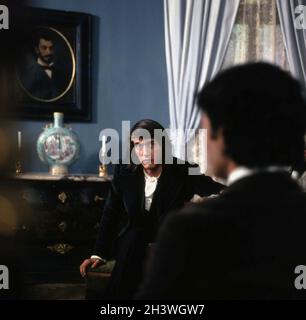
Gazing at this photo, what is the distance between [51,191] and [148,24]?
1611mm

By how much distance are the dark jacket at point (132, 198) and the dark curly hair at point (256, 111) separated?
6.01 ft

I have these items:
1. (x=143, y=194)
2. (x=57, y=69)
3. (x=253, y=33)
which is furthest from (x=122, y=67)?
(x=143, y=194)

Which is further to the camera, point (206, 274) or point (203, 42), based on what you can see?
point (203, 42)

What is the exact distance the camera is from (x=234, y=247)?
81cm

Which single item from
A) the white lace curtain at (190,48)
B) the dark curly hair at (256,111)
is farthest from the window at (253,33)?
the dark curly hair at (256,111)

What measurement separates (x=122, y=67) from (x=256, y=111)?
3.27 meters

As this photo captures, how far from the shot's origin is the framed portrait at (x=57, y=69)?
3.76m

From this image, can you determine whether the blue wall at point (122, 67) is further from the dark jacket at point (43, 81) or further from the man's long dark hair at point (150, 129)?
the man's long dark hair at point (150, 129)

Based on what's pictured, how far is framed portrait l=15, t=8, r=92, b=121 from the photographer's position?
376cm

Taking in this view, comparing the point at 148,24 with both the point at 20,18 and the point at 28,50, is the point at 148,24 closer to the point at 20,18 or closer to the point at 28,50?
the point at 28,50

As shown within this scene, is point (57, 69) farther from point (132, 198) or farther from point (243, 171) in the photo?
point (243, 171)

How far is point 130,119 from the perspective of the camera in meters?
4.02
